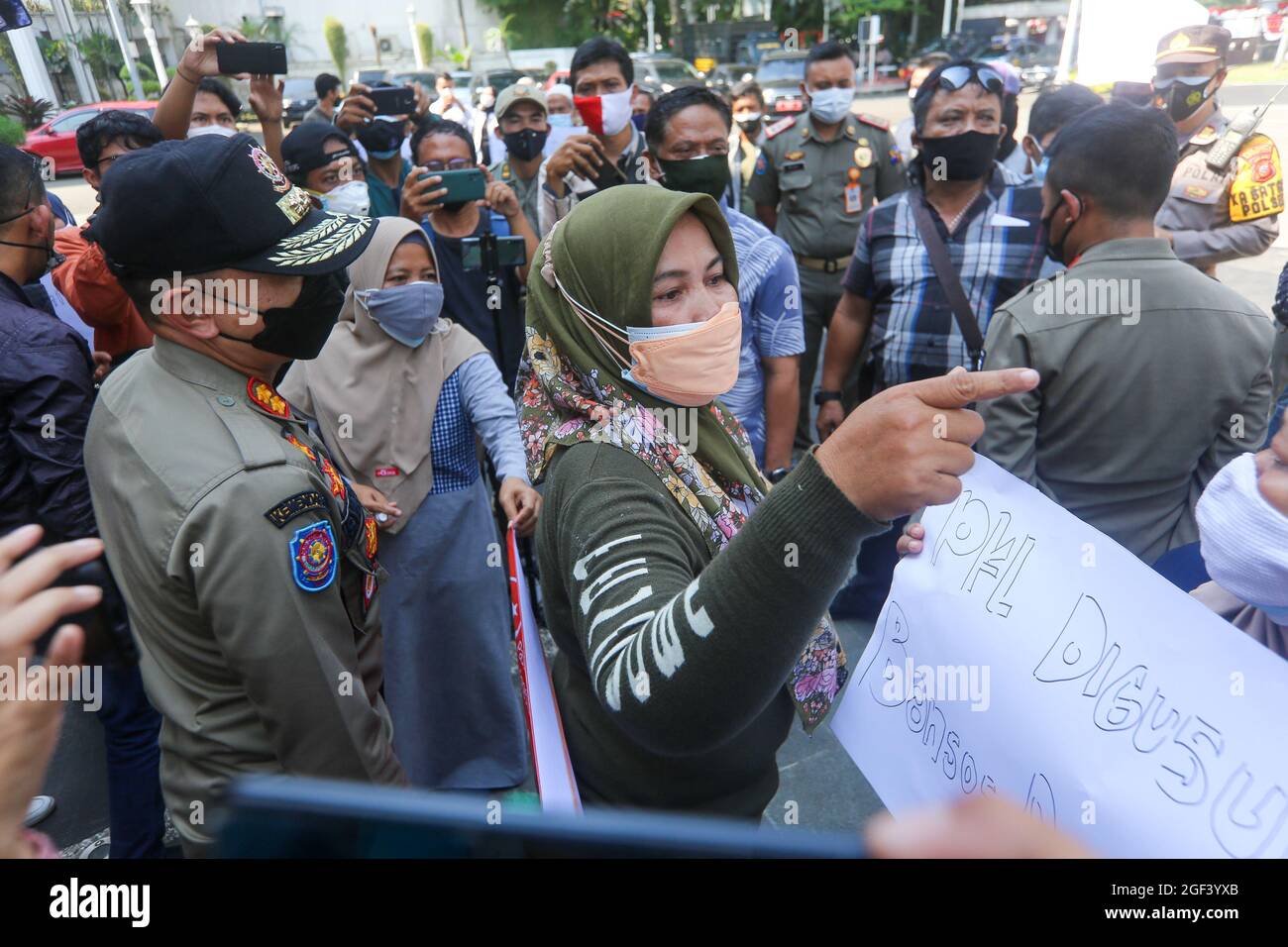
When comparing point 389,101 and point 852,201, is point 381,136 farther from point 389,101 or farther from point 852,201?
point 852,201

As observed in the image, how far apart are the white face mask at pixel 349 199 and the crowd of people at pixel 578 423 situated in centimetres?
2

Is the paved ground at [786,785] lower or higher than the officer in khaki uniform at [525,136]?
lower

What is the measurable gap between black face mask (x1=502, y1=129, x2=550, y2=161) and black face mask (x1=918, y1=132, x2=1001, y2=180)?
8.12 feet

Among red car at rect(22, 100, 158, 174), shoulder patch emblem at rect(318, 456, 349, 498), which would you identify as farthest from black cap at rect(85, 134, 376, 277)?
red car at rect(22, 100, 158, 174)

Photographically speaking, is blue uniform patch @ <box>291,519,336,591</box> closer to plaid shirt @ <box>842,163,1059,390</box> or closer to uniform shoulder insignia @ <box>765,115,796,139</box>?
plaid shirt @ <box>842,163,1059,390</box>

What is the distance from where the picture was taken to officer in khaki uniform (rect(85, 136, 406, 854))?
1.25m

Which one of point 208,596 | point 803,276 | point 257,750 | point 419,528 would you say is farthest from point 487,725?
point 803,276

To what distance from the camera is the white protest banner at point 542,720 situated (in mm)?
1229

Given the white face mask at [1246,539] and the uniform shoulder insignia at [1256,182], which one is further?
the uniform shoulder insignia at [1256,182]

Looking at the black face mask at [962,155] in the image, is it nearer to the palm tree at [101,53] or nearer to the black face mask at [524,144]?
the black face mask at [524,144]

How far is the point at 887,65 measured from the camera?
3080 cm

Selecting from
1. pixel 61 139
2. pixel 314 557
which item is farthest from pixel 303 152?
pixel 61 139

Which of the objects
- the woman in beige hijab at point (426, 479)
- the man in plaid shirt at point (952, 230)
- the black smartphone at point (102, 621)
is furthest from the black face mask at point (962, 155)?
the black smartphone at point (102, 621)
